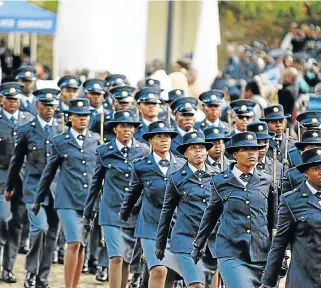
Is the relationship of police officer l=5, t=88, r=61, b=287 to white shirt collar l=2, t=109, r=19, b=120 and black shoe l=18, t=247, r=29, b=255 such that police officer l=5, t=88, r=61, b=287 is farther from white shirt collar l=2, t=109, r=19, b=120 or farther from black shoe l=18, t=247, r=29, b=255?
black shoe l=18, t=247, r=29, b=255

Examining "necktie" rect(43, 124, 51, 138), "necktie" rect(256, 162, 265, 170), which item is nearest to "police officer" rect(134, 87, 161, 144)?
"necktie" rect(43, 124, 51, 138)

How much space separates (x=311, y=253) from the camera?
468 inches

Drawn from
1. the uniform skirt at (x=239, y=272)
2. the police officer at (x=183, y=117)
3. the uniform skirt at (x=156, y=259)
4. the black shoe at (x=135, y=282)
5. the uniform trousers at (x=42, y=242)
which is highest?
the police officer at (x=183, y=117)

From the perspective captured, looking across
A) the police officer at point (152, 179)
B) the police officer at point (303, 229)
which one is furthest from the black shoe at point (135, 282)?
the police officer at point (303, 229)

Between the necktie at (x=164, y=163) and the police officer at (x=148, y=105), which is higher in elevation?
the police officer at (x=148, y=105)

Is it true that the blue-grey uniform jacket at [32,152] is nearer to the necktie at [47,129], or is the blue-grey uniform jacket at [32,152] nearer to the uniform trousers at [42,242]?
the necktie at [47,129]

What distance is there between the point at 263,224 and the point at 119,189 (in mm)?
2911

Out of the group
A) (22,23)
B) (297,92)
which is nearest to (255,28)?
(22,23)

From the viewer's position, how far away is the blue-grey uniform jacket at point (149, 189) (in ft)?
48.6

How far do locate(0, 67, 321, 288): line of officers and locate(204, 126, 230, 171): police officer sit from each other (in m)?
0.01

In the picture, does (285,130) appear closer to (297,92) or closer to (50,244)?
(50,244)

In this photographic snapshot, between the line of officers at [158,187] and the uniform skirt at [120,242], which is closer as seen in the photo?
the line of officers at [158,187]

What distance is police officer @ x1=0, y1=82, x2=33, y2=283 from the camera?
17.8 meters

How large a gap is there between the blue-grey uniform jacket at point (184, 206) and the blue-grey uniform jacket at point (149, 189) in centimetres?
59
